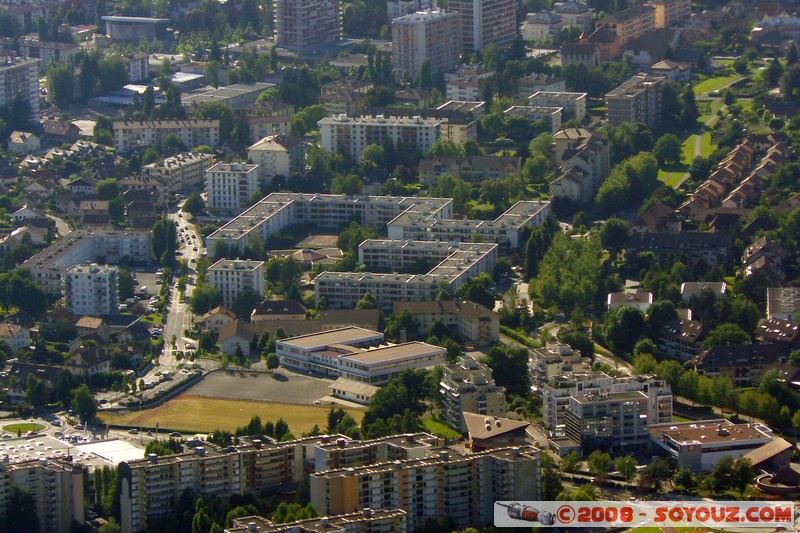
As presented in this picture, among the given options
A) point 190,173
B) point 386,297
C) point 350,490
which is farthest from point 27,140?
point 350,490

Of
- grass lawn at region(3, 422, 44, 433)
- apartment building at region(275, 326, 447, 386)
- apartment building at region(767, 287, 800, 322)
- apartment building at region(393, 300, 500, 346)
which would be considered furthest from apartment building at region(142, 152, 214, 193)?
apartment building at region(767, 287, 800, 322)

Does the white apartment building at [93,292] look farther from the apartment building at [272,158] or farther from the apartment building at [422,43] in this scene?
the apartment building at [422,43]

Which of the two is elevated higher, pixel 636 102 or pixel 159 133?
pixel 636 102

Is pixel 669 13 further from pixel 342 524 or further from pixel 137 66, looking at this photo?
pixel 342 524

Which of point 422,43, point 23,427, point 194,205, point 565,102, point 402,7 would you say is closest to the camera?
point 23,427

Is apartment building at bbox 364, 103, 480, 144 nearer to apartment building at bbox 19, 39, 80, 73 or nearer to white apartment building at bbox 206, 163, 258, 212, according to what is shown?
white apartment building at bbox 206, 163, 258, 212

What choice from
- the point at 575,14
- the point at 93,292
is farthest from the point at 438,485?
the point at 575,14
